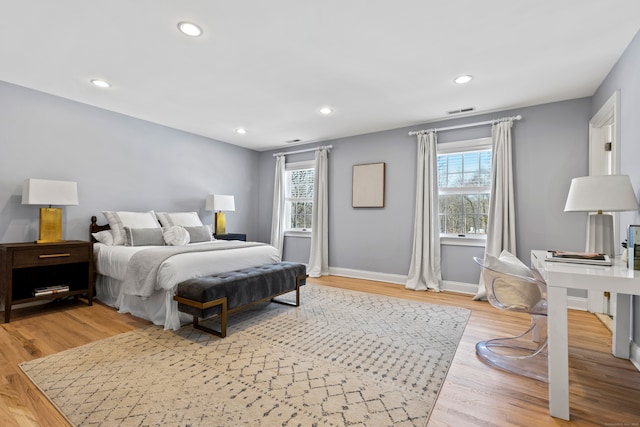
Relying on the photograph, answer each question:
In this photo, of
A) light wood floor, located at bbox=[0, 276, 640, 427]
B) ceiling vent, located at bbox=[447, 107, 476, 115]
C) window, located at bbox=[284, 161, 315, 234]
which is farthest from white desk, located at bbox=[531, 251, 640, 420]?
window, located at bbox=[284, 161, 315, 234]

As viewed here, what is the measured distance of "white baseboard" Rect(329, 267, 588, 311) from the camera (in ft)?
11.2

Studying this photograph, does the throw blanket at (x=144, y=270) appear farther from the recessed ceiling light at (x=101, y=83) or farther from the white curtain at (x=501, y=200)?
the white curtain at (x=501, y=200)

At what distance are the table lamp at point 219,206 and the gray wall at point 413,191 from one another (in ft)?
3.97

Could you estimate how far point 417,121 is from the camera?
4.44m

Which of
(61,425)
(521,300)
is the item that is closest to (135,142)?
(61,425)

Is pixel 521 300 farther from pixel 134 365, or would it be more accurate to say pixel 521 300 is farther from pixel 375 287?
pixel 134 365

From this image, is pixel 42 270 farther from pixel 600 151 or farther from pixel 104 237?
pixel 600 151

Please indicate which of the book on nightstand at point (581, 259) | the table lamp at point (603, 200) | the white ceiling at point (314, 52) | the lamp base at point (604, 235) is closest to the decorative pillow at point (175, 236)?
the white ceiling at point (314, 52)

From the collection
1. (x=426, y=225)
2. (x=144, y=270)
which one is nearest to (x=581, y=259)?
(x=426, y=225)

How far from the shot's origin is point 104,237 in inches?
148

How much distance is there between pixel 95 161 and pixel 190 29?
2.69 m

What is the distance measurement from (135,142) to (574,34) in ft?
16.8

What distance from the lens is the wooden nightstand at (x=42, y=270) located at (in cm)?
285

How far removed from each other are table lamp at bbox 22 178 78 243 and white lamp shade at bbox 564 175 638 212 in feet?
15.8
